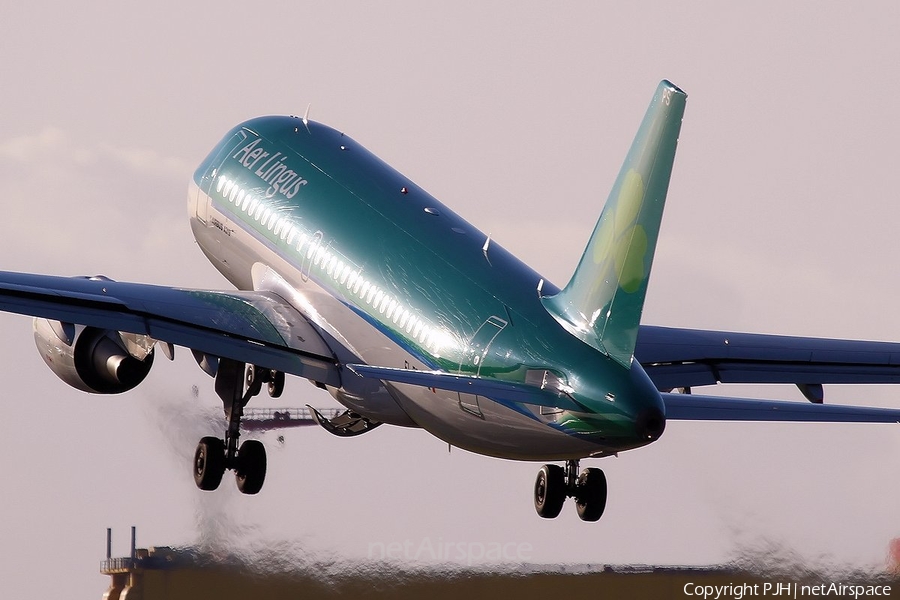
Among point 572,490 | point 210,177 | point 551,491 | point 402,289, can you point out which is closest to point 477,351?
point 402,289

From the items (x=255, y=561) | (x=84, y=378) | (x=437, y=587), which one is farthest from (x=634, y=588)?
(x=84, y=378)

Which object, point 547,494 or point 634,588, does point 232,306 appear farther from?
point 634,588

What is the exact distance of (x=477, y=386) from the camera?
36.6m

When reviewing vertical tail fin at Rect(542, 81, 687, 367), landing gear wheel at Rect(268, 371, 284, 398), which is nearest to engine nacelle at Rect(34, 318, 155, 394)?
landing gear wheel at Rect(268, 371, 284, 398)

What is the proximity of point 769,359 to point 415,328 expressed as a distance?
324 inches

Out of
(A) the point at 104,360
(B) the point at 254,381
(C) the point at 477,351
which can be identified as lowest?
(C) the point at 477,351

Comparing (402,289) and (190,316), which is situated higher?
(190,316)

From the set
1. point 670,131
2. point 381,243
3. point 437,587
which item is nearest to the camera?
point 670,131

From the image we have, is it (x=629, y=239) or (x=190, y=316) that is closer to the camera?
(x=629, y=239)

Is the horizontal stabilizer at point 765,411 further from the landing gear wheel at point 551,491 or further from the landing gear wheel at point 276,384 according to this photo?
the landing gear wheel at point 276,384

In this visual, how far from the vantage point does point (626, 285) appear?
36656 mm

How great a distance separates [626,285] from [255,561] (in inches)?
551

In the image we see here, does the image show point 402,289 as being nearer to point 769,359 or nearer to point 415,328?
point 415,328

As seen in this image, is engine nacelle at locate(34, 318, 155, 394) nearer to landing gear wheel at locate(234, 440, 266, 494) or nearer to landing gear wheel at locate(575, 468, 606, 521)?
landing gear wheel at locate(234, 440, 266, 494)
